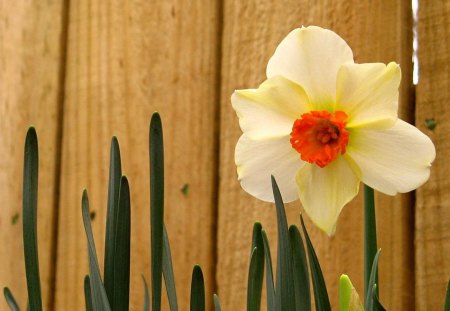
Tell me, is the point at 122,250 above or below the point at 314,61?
below

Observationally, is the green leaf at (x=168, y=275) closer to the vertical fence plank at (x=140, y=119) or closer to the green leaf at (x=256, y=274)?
the green leaf at (x=256, y=274)

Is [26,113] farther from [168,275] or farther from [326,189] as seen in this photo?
[326,189]

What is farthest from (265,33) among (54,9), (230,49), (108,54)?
(54,9)

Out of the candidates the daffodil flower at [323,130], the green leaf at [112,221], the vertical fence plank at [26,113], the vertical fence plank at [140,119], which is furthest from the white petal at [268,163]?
the vertical fence plank at [26,113]

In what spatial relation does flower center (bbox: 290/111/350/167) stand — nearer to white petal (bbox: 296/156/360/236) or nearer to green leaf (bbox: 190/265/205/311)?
white petal (bbox: 296/156/360/236)

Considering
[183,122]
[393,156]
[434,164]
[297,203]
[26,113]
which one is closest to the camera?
[393,156]

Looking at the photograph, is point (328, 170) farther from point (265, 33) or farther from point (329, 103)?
point (265, 33)

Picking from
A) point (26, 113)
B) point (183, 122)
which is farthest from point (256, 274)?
point (26, 113)

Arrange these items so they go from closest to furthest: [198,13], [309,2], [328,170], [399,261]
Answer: [328,170] → [399,261] → [309,2] → [198,13]
